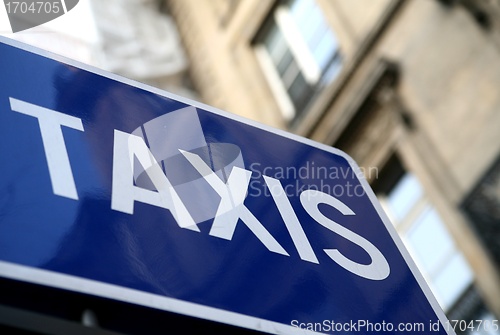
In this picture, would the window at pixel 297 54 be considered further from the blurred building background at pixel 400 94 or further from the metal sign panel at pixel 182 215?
the metal sign panel at pixel 182 215

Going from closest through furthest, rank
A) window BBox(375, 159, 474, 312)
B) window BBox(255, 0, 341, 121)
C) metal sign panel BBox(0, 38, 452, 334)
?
metal sign panel BBox(0, 38, 452, 334) → window BBox(375, 159, 474, 312) → window BBox(255, 0, 341, 121)

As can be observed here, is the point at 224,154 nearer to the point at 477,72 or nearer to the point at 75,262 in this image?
the point at 75,262

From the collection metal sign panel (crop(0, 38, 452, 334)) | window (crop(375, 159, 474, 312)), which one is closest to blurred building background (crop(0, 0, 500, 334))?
window (crop(375, 159, 474, 312))

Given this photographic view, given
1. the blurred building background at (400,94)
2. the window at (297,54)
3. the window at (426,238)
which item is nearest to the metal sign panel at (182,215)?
the blurred building background at (400,94)

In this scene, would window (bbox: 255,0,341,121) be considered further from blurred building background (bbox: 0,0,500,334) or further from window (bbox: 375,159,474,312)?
window (bbox: 375,159,474,312)

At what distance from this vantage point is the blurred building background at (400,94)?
8.48 m

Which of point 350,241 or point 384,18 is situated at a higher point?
point 350,241

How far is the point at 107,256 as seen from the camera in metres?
1.68

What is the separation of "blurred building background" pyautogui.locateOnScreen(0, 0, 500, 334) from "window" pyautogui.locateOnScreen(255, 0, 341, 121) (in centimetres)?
2

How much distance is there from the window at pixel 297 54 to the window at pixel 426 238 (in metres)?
2.44

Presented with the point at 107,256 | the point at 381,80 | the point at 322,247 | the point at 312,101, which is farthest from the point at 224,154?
the point at 312,101

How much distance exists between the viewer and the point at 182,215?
196cm

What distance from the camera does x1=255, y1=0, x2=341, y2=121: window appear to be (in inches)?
489

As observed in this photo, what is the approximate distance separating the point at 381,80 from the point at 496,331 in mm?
4022
